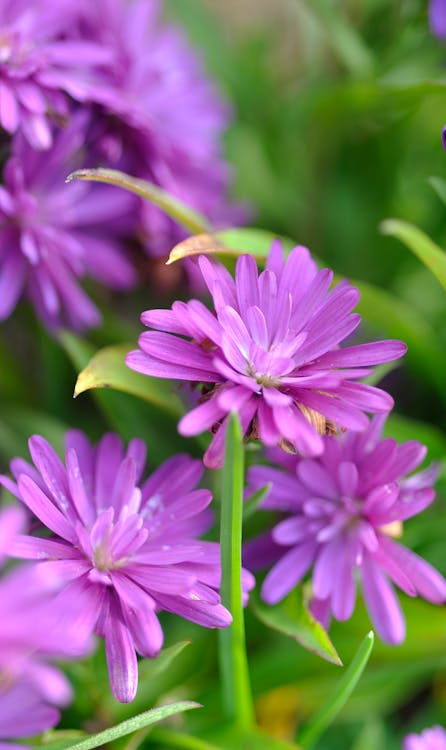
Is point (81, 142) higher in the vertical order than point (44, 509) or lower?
higher

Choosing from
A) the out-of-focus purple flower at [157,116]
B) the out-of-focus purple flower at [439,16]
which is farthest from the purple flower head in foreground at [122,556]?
the out-of-focus purple flower at [439,16]

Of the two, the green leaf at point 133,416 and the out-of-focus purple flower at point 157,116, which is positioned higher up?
the out-of-focus purple flower at point 157,116

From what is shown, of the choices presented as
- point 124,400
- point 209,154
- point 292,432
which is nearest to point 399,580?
point 292,432

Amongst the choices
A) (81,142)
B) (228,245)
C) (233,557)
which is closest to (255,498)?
(233,557)

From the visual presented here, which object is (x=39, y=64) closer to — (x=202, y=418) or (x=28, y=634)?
(x=202, y=418)

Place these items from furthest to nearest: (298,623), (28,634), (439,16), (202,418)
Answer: (439,16)
(298,623)
(202,418)
(28,634)

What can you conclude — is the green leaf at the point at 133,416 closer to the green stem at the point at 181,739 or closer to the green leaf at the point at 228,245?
the green leaf at the point at 228,245

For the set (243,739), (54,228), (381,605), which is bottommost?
(243,739)
